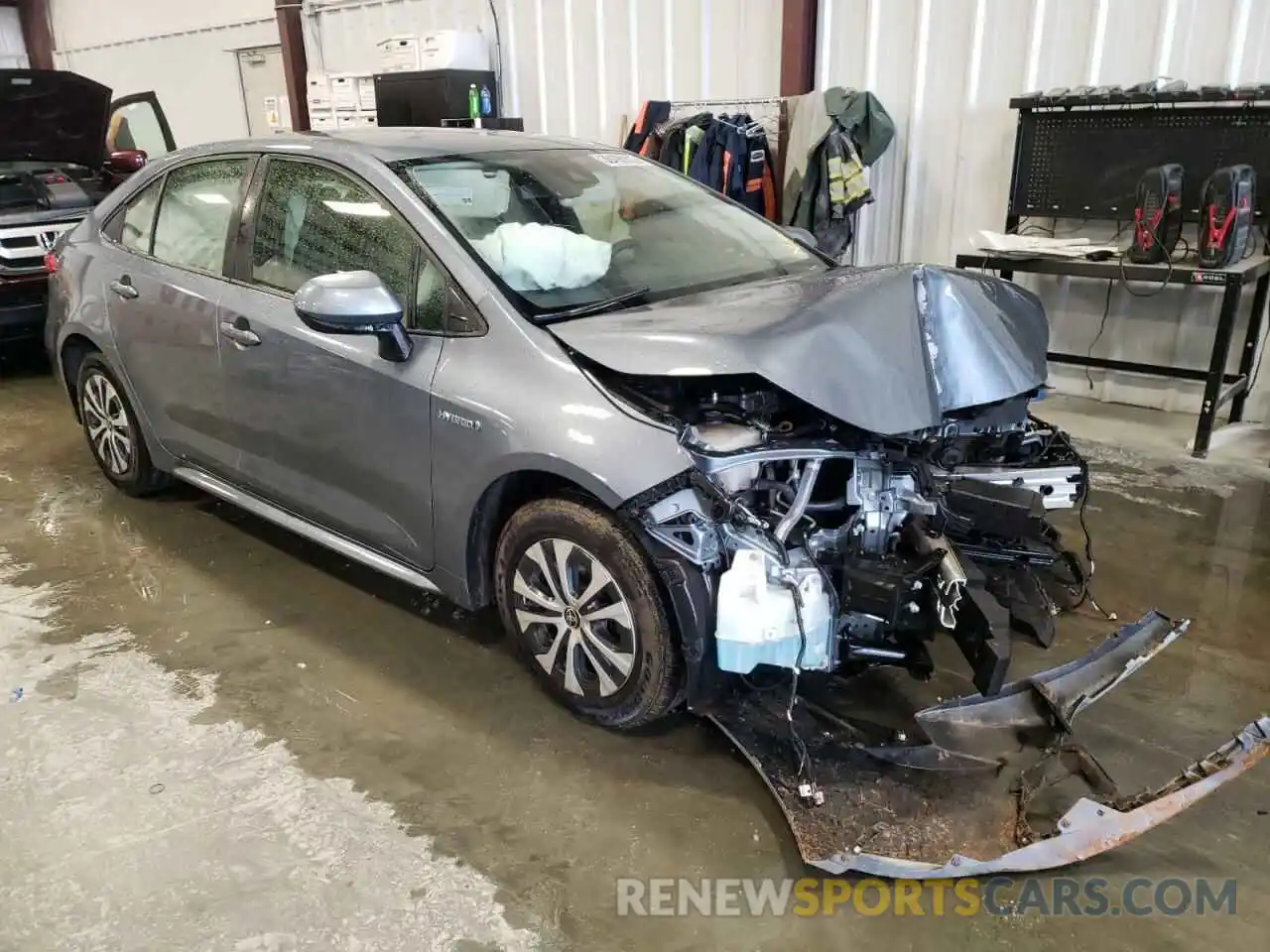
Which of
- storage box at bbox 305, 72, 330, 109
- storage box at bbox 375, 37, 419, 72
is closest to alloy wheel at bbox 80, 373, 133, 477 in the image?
storage box at bbox 375, 37, 419, 72

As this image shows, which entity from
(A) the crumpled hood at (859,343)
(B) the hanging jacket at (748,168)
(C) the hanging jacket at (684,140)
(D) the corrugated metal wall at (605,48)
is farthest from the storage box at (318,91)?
(A) the crumpled hood at (859,343)

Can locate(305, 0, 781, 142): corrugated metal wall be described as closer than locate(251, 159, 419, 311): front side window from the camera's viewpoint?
No

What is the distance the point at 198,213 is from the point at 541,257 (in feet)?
4.64

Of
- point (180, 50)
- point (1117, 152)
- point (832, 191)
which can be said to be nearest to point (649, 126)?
point (832, 191)

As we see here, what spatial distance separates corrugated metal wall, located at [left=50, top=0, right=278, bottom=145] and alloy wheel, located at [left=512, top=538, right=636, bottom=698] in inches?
353

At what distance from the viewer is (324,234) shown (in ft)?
8.98

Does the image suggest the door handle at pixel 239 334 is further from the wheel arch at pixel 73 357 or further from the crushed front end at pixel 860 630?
the crushed front end at pixel 860 630

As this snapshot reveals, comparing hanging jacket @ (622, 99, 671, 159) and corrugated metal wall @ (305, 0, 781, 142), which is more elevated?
corrugated metal wall @ (305, 0, 781, 142)

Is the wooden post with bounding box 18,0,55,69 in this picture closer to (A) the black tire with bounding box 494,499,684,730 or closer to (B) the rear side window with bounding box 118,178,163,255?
(B) the rear side window with bounding box 118,178,163,255

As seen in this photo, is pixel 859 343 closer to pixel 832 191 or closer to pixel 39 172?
pixel 832 191

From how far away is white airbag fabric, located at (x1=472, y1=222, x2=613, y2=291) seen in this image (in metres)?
2.46

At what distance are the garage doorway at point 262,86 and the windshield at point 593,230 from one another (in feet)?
24.0

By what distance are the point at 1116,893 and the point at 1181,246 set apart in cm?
370

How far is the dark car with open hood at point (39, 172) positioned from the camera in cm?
570
